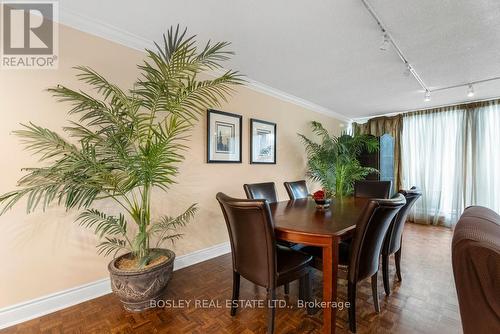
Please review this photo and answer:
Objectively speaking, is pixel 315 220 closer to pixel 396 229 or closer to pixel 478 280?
pixel 396 229

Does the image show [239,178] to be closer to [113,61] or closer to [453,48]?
[113,61]

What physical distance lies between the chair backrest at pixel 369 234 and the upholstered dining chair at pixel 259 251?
1.09 ft

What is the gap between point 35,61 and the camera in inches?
66.7

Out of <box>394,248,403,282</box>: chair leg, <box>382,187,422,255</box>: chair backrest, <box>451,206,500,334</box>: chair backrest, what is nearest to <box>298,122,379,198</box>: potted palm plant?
<box>394,248,403,282</box>: chair leg

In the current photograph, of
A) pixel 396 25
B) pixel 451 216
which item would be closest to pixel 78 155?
pixel 396 25

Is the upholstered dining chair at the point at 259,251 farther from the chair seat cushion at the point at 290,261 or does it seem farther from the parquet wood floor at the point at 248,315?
the parquet wood floor at the point at 248,315

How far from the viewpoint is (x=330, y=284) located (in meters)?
1.35

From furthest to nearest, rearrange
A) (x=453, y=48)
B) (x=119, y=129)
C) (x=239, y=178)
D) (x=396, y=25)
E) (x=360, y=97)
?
(x=360, y=97)
(x=239, y=178)
(x=453, y=48)
(x=396, y=25)
(x=119, y=129)

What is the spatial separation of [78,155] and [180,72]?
3.14 feet

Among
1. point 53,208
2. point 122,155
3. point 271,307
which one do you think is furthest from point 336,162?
point 53,208

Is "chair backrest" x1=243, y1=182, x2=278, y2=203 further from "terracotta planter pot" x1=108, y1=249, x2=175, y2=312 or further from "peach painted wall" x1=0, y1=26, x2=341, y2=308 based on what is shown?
"terracotta planter pot" x1=108, y1=249, x2=175, y2=312

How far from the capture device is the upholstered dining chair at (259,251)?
4.45 ft

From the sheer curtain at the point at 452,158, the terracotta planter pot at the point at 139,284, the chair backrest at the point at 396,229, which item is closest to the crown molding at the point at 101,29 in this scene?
the terracotta planter pot at the point at 139,284

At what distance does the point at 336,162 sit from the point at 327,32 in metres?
2.48
